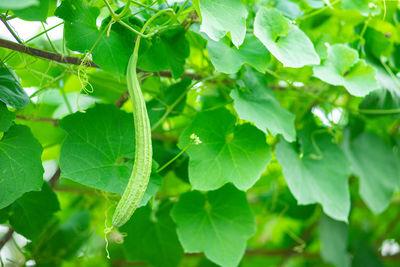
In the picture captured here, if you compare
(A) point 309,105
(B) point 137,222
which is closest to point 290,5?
(A) point 309,105

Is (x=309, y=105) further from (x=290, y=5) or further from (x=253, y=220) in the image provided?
(x=253, y=220)

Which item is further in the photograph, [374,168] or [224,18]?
[374,168]

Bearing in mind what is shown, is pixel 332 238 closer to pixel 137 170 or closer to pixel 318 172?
pixel 318 172

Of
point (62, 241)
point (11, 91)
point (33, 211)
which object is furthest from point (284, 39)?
point (62, 241)

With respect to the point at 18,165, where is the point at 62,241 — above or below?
below

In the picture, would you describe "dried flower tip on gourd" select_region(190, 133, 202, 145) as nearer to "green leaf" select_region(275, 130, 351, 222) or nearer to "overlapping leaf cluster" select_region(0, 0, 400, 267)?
"overlapping leaf cluster" select_region(0, 0, 400, 267)

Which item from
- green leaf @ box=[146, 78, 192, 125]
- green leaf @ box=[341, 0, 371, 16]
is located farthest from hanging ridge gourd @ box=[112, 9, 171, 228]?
green leaf @ box=[341, 0, 371, 16]
